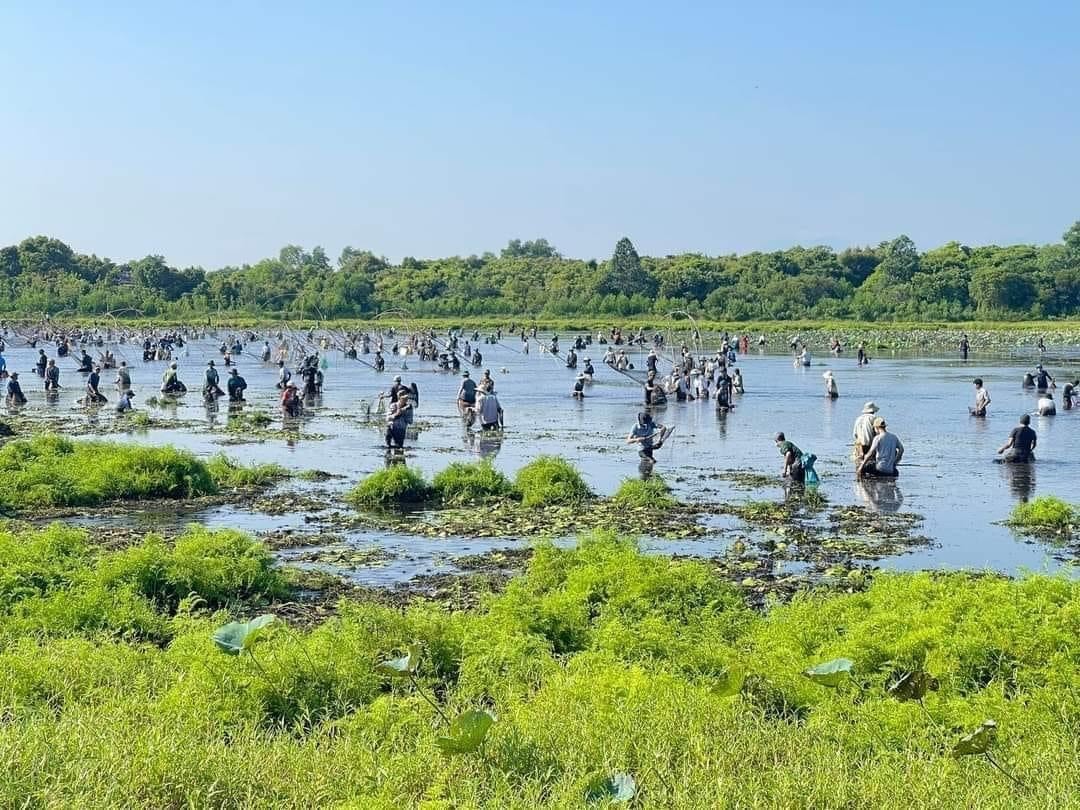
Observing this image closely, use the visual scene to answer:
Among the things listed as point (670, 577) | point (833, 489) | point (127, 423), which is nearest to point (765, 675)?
point (670, 577)

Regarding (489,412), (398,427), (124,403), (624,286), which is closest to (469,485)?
(398,427)

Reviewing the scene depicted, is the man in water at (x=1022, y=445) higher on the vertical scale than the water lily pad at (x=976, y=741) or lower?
lower

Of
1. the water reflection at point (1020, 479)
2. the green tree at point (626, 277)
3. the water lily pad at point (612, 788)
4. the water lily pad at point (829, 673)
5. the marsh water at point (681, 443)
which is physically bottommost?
the water reflection at point (1020, 479)

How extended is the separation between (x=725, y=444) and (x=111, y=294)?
12182cm

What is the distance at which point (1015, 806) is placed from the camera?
273 inches

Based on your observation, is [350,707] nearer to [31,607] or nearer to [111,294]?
[31,607]

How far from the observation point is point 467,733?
23.8ft

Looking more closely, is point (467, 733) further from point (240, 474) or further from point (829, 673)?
point (240, 474)

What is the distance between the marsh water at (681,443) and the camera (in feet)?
61.5

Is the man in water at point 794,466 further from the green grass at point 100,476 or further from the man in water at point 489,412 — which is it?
the man in water at point 489,412

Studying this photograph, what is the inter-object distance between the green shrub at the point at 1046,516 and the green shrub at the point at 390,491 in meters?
10.2

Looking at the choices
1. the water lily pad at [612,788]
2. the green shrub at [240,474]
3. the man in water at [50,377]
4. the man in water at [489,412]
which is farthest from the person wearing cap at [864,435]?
the man in water at [50,377]

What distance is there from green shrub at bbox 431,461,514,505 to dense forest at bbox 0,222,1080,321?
9593 cm

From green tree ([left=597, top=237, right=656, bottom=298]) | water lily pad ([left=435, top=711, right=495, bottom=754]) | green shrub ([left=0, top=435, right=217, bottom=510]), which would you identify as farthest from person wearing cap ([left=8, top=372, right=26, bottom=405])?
green tree ([left=597, top=237, right=656, bottom=298])
